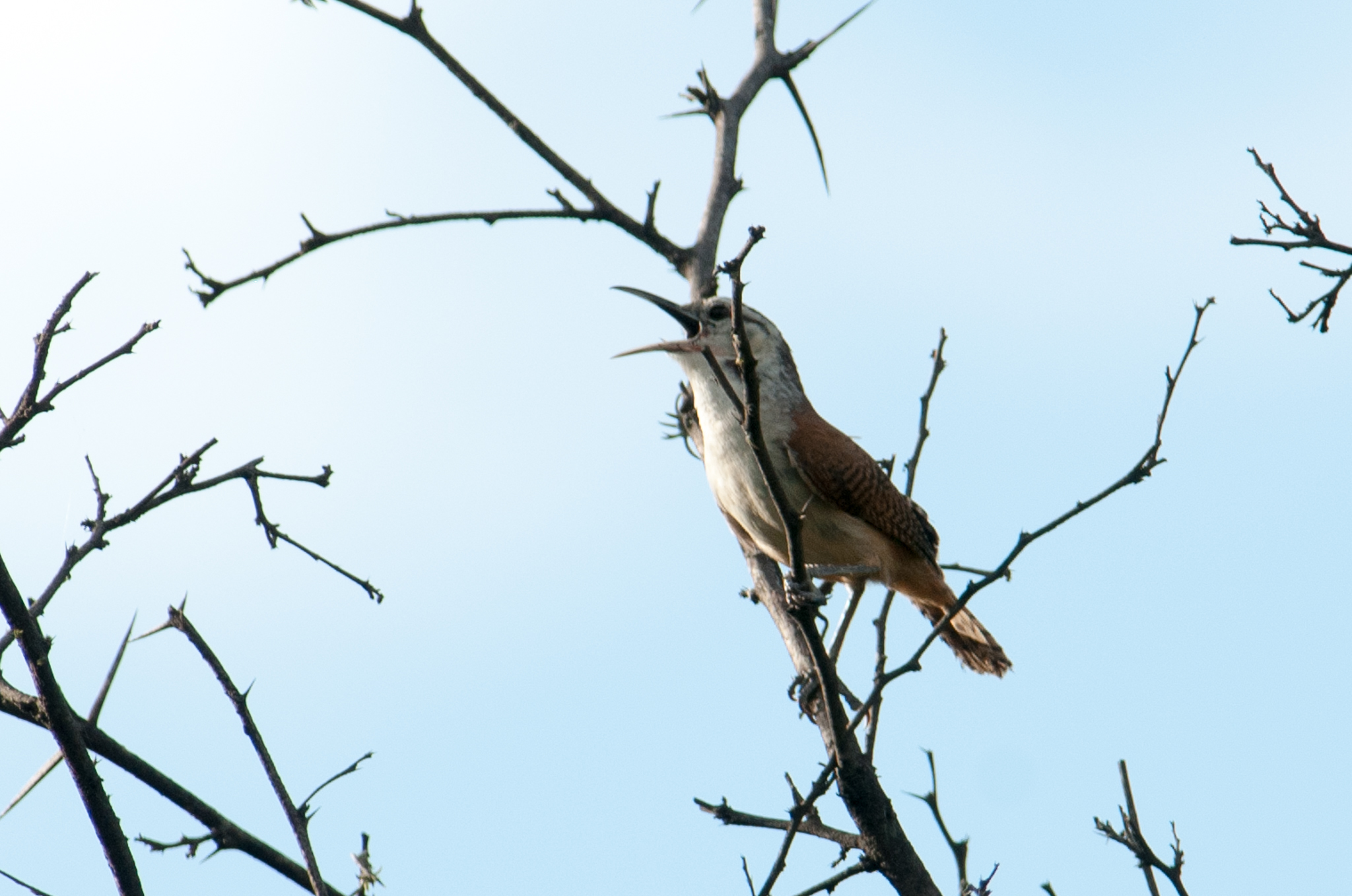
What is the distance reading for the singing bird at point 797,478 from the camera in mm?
5125

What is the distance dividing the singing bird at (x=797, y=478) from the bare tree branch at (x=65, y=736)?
3089 mm

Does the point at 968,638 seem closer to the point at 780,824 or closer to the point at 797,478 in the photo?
the point at 797,478

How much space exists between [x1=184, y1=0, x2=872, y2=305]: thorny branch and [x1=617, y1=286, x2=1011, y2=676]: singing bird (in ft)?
0.93

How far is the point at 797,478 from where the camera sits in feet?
17.5

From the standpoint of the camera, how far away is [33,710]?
2414 mm

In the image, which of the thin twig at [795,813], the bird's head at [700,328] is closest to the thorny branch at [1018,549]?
the thin twig at [795,813]

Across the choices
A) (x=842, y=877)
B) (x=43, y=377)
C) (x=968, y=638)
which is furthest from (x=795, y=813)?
(x=968, y=638)

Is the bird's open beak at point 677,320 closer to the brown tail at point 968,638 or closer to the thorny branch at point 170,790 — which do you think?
the brown tail at point 968,638

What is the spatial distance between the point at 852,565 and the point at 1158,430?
6.42 feet

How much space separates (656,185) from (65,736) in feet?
10.8

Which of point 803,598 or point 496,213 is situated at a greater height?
point 496,213

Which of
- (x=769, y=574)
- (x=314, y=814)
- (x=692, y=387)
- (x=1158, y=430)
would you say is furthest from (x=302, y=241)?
(x=1158, y=430)

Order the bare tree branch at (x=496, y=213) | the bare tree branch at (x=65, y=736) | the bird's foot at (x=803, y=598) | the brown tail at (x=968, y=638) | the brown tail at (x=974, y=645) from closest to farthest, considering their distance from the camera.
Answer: the bare tree branch at (x=65, y=736)
the bird's foot at (x=803, y=598)
the bare tree branch at (x=496, y=213)
the brown tail at (x=968, y=638)
the brown tail at (x=974, y=645)

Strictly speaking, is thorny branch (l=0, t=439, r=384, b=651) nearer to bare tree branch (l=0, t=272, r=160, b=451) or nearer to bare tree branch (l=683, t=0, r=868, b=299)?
bare tree branch (l=0, t=272, r=160, b=451)
